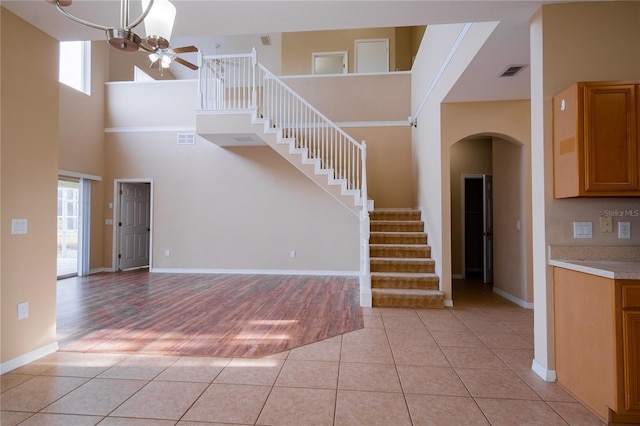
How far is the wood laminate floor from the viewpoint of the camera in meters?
3.03

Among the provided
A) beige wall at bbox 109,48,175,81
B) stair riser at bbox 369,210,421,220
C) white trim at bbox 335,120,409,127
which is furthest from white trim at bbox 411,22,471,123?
beige wall at bbox 109,48,175,81

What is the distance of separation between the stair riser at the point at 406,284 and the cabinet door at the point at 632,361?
8.70 feet

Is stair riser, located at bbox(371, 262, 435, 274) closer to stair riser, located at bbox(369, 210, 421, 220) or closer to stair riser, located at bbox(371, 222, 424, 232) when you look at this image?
stair riser, located at bbox(371, 222, 424, 232)

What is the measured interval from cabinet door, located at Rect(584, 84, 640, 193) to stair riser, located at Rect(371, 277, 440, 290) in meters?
2.61

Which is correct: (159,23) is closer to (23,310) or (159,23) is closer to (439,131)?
(23,310)

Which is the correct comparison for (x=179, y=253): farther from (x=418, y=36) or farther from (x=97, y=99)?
(x=418, y=36)

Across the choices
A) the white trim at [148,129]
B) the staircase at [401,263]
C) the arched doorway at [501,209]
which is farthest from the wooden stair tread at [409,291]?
the white trim at [148,129]

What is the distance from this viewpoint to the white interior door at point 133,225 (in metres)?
7.27

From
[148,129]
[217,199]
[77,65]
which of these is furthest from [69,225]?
[77,65]

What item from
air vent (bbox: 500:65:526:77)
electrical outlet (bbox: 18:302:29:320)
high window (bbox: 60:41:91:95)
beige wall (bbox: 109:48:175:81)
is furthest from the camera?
beige wall (bbox: 109:48:175:81)

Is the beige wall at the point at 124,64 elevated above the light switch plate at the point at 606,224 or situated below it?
above

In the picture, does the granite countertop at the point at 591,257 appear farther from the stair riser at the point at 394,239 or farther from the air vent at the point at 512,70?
the stair riser at the point at 394,239

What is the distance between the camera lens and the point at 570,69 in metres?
2.32

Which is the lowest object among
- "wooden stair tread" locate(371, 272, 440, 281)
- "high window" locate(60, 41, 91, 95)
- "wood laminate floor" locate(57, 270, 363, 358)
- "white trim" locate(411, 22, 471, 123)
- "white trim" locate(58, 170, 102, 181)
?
"wood laminate floor" locate(57, 270, 363, 358)
